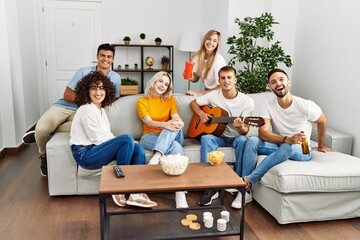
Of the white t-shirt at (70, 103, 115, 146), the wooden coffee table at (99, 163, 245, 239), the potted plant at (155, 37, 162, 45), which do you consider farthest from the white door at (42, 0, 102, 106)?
the wooden coffee table at (99, 163, 245, 239)

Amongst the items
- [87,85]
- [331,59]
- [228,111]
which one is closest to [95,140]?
[87,85]

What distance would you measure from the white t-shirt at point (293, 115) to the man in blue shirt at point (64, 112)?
145 cm

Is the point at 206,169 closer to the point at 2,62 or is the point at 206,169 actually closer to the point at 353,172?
the point at 353,172

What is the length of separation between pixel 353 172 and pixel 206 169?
106 centimetres

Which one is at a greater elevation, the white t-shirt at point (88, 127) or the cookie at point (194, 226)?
the white t-shirt at point (88, 127)

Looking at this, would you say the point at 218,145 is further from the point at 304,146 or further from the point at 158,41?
the point at 158,41

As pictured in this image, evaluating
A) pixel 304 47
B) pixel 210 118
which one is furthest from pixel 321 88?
pixel 210 118

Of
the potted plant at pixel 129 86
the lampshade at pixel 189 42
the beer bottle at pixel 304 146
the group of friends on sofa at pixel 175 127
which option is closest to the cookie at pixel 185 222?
the group of friends on sofa at pixel 175 127

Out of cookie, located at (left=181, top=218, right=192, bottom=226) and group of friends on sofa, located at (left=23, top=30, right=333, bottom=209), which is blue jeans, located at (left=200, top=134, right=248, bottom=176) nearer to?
group of friends on sofa, located at (left=23, top=30, right=333, bottom=209)

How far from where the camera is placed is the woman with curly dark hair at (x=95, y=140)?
103 inches

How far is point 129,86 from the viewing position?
18.0ft

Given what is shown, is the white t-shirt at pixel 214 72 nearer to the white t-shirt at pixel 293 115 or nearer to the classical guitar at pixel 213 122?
the classical guitar at pixel 213 122

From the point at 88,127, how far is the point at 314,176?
1.66 m

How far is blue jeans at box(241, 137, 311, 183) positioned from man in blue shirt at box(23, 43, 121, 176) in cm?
141
